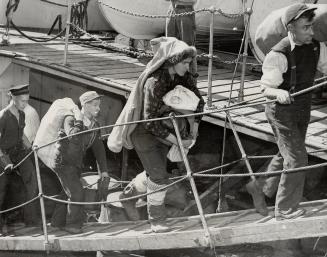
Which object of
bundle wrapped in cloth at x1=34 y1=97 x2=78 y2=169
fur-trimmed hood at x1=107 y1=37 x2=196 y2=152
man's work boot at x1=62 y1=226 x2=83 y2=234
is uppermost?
fur-trimmed hood at x1=107 y1=37 x2=196 y2=152

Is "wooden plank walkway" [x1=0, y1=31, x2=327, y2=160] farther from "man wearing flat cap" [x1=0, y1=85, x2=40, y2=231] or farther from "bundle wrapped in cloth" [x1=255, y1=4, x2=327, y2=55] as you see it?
"man wearing flat cap" [x1=0, y1=85, x2=40, y2=231]

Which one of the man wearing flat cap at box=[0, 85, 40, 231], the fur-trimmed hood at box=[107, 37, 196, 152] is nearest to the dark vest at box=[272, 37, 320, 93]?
the fur-trimmed hood at box=[107, 37, 196, 152]

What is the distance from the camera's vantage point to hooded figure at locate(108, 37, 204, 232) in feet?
13.4

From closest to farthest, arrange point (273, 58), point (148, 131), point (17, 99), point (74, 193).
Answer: point (273, 58), point (148, 131), point (74, 193), point (17, 99)

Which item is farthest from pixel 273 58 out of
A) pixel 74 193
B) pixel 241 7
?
pixel 241 7

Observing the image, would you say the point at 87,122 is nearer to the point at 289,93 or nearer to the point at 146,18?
the point at 289,93

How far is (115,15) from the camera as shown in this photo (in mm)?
8875

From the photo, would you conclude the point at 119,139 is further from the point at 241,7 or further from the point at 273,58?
the point at 241,7

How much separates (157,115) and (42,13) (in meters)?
8.33

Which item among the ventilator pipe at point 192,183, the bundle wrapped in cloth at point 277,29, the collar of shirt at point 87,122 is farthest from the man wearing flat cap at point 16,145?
Result: the bundle wrapped in cloth at point 277,29

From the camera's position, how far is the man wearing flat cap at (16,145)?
5.32m

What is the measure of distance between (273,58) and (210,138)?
297cm

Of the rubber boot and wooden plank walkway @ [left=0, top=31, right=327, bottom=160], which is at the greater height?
wooden plank walkway @ [left=0, top=31, right=327, bottom=160]

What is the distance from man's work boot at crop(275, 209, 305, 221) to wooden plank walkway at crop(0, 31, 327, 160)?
35.6 inches
